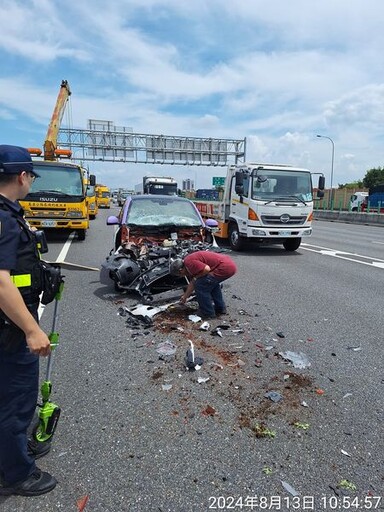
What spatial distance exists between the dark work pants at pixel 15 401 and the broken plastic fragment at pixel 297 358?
264 cm

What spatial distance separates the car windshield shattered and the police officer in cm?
565

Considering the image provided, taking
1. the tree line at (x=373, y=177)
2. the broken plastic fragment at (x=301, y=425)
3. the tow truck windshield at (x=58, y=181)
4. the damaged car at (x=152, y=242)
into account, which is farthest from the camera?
the tree line at (x=373, y=177)

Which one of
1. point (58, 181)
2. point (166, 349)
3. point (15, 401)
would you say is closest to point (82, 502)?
point (15, 401)

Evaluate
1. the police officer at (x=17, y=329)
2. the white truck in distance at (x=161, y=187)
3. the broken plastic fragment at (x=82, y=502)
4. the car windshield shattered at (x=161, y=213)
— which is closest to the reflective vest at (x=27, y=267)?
the police officer at (x=17, y=329)

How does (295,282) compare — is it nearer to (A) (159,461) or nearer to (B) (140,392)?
(B) (140,392)

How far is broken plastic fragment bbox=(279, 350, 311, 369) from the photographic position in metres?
4.08

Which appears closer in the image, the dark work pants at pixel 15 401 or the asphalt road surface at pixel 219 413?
the dark work pants at pixel 15 401

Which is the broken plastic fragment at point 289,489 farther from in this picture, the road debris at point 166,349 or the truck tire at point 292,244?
the truck tire at point 292,244

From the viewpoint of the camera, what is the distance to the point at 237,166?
12.8 metres

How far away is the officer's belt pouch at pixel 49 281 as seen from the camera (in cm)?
233

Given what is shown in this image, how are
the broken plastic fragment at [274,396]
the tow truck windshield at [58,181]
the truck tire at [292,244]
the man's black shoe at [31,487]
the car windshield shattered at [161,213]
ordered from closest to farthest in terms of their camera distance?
the man's black shoe at [31,487]
the broken plastic fragment at [274,396]
the car windshield shattered at [161,213]
the truck tire at [292,244]
the tow truck windshield at [58,181]

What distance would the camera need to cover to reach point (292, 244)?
1298 centimetres

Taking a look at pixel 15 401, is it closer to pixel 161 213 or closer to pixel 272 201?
pixel 161 213

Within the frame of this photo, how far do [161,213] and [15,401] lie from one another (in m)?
6.36
